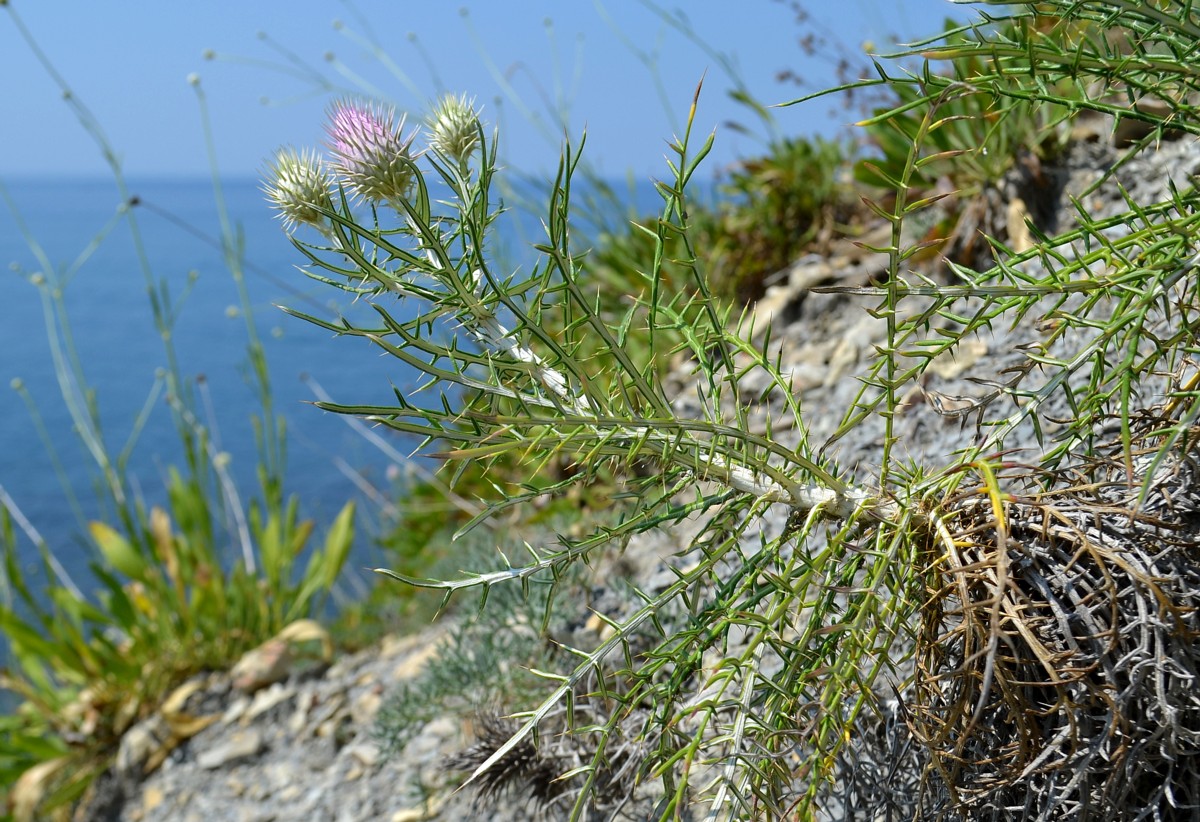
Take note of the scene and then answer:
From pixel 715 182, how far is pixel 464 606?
9.33 ft

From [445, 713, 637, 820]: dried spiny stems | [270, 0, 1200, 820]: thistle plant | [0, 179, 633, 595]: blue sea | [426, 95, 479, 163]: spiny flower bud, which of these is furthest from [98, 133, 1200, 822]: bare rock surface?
[0, 179, 633, 595]: blue sea

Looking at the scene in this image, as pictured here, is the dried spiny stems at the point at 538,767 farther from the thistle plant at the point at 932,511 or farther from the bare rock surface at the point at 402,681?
the thistle plant at the point at 932,511

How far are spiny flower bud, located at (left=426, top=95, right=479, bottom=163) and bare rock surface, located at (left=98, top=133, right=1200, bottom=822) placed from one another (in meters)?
1.03

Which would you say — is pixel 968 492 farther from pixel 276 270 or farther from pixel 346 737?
pixel 276 270

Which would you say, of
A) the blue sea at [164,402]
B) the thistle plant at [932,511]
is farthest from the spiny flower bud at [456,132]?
the blue sea at [164,402]

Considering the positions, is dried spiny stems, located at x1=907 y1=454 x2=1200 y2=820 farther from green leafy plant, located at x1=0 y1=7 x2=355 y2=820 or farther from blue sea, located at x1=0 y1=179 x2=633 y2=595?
blue sea, located at x1=0 y1=179 x2=633 y2=595

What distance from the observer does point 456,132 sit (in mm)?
1175

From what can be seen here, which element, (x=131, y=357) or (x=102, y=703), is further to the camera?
(x=131, y=357)

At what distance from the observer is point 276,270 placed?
458 inches

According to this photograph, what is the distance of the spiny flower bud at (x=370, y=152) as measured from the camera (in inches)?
43.8

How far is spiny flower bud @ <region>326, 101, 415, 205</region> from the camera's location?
3.65ft

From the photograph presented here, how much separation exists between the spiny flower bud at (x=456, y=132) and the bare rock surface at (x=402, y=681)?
1035 mm

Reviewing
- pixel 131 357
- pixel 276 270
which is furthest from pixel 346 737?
pixel 276 270

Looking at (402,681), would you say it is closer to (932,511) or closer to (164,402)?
(932,511)
